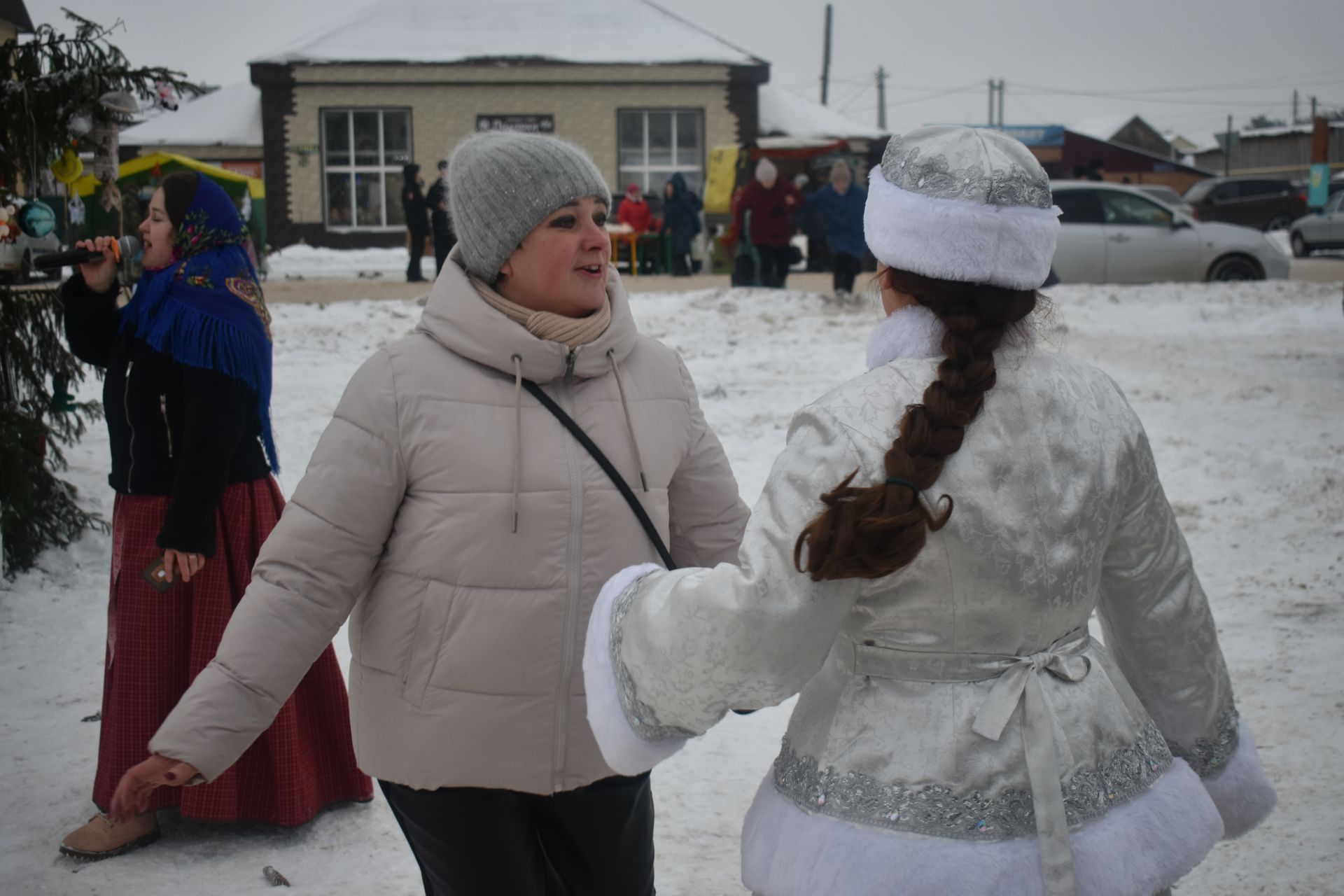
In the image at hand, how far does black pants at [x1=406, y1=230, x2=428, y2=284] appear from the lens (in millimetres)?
17141

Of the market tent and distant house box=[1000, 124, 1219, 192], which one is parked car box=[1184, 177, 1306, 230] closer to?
distant house box=[1000, 124, 1219, 192]

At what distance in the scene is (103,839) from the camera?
10.9 feet

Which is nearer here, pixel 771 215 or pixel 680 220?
pixel 771 215

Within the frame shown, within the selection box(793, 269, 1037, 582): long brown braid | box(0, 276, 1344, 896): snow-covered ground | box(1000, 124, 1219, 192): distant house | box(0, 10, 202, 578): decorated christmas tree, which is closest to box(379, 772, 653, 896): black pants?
box(793, 269, 1037, 582): long brown braid

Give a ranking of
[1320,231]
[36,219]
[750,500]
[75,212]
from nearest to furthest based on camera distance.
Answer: [36,219], [750,500], [75,212], [1320,231]

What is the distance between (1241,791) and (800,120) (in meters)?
28.5

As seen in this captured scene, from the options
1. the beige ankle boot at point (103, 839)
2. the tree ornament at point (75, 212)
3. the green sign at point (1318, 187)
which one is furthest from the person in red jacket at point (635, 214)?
the green sign at point (1318, 187)

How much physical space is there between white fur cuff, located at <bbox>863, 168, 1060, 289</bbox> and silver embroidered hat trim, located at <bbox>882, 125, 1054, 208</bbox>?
0.01m

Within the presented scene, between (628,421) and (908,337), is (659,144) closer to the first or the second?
(628,421)

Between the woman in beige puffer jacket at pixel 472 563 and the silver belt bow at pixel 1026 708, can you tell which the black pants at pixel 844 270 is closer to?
the woman in beige puffer jacket at pixel 472 563

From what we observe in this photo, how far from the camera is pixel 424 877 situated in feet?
7.34

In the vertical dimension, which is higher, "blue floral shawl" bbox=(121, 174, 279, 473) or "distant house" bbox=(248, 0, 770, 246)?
"distant house" bbox=(248, 0, 770, 246)

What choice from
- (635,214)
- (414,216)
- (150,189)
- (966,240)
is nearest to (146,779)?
(966,240)

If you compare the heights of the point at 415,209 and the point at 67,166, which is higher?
the point at 415,209
